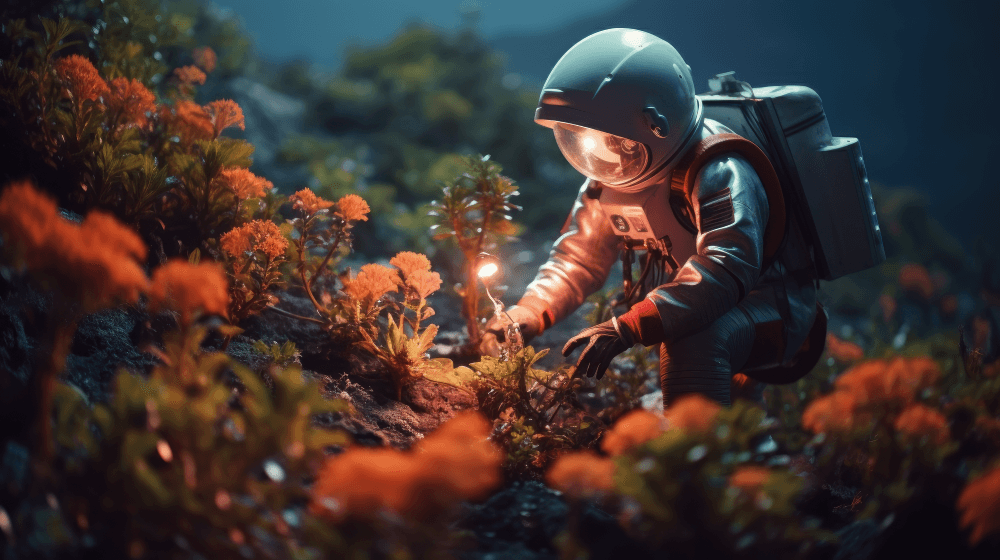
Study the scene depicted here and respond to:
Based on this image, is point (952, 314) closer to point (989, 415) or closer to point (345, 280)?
point (989, 415)

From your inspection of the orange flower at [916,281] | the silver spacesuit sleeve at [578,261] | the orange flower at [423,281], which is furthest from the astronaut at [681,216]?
the orange flower at [916,281]

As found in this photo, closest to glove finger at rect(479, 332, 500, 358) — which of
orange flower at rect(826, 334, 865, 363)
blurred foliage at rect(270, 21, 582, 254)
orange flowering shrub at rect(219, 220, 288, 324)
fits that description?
orange flowering shrub at rect(219, 220, 288, 324)

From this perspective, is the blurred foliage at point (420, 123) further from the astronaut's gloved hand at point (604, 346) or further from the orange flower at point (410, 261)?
the astronaut's gloved hand at point (604, 346)

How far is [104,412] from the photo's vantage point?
2.04 feet

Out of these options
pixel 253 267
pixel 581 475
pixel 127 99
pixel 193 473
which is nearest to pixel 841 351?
pixel 581 475

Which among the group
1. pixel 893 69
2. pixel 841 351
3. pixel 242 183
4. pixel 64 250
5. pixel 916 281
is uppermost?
pixel 242 183

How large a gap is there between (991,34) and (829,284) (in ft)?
9.01

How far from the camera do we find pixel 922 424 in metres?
0.74

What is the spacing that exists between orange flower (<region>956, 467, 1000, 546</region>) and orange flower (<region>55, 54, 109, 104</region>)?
1.78 m

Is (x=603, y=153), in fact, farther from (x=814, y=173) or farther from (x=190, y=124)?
(x=190, y=124)

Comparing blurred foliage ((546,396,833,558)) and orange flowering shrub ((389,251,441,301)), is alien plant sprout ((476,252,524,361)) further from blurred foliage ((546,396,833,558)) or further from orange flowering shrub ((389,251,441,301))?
blurred foliage ((546,396,833,558))

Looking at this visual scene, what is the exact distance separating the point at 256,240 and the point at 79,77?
591mm

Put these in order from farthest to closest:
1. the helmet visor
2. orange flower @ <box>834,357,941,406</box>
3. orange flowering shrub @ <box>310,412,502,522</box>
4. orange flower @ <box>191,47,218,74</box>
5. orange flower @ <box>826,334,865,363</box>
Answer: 1. orange flower @ <box>191,47,218,74</box>
2. orange flower @ <box>826,334,865,363</box>
3. the helmet visor
4. orange flower @ <box>834,357,941,406</box>
5. orange flowering shrub @ <box>310,412,502,522</box>

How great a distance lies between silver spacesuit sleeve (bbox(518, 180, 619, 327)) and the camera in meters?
1.51
